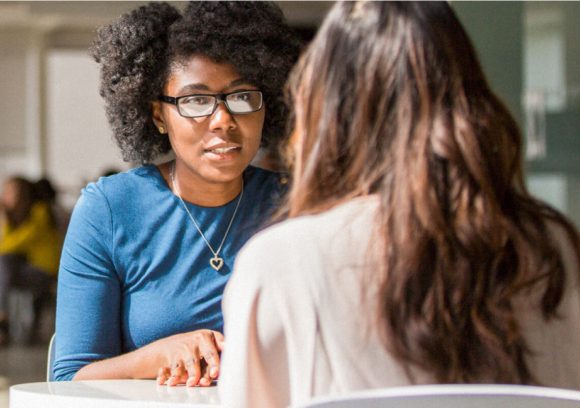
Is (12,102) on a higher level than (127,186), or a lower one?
higher

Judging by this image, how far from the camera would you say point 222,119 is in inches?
77.9

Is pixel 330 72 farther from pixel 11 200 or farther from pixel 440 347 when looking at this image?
pixel 11 200

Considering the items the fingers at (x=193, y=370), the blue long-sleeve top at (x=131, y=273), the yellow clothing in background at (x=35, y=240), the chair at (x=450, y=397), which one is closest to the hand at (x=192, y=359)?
the fingers at (x=193, y=370)

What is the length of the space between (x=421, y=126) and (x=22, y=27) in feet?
38.5

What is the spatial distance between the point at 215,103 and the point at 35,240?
662cm

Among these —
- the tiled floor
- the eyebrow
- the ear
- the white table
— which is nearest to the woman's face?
the eyebrow

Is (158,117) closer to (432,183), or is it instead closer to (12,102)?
(432,183)

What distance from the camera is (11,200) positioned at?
27.6ft

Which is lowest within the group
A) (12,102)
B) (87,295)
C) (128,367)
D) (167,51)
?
(128,367)

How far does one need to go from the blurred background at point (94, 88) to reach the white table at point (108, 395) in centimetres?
110

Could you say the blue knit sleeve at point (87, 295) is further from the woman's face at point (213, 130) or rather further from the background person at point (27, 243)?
the background person at point (27, 243)

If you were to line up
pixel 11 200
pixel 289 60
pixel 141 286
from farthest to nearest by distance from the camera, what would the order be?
pixel 11 200 < pixel 289 60 < pixel 141 286

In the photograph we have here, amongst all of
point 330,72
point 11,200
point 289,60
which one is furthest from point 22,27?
point 330,72

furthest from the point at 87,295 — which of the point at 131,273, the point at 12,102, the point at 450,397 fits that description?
the point at 12,102
